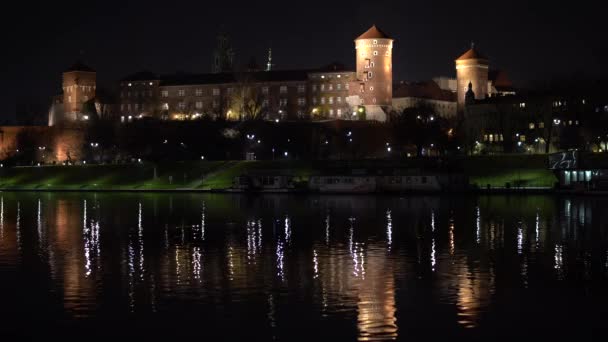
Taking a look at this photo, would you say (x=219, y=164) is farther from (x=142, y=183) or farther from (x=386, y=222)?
(x=386, y=222)

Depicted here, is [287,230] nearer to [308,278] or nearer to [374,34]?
[308,278]

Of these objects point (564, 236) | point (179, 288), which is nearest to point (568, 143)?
point (564, 236)

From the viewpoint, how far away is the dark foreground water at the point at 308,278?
1691 centimetres

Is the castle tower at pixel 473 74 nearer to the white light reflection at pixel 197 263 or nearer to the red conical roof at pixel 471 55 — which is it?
the red conical roof at pixel 471 55

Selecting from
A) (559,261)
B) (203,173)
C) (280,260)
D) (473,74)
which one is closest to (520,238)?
(559,261)

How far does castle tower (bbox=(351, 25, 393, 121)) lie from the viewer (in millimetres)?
110312

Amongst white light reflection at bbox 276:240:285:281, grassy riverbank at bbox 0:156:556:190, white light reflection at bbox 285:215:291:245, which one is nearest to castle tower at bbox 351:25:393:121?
grassy riverbank at bbox 0:156:556:190

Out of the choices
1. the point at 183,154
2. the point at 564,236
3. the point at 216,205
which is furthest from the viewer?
the point at 183,154

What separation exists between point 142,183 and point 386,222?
3957cm

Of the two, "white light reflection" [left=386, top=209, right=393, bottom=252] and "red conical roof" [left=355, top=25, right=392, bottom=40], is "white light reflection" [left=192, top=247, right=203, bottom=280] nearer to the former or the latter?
"white light reflection" [left=386, top=209, right=393, bottom=252]

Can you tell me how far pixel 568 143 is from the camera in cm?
7544

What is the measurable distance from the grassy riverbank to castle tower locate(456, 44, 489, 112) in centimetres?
4872

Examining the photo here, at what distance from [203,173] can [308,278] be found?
51.5m

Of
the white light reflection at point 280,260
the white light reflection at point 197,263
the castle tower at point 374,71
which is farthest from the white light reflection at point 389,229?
the castle tower at point 374,71
